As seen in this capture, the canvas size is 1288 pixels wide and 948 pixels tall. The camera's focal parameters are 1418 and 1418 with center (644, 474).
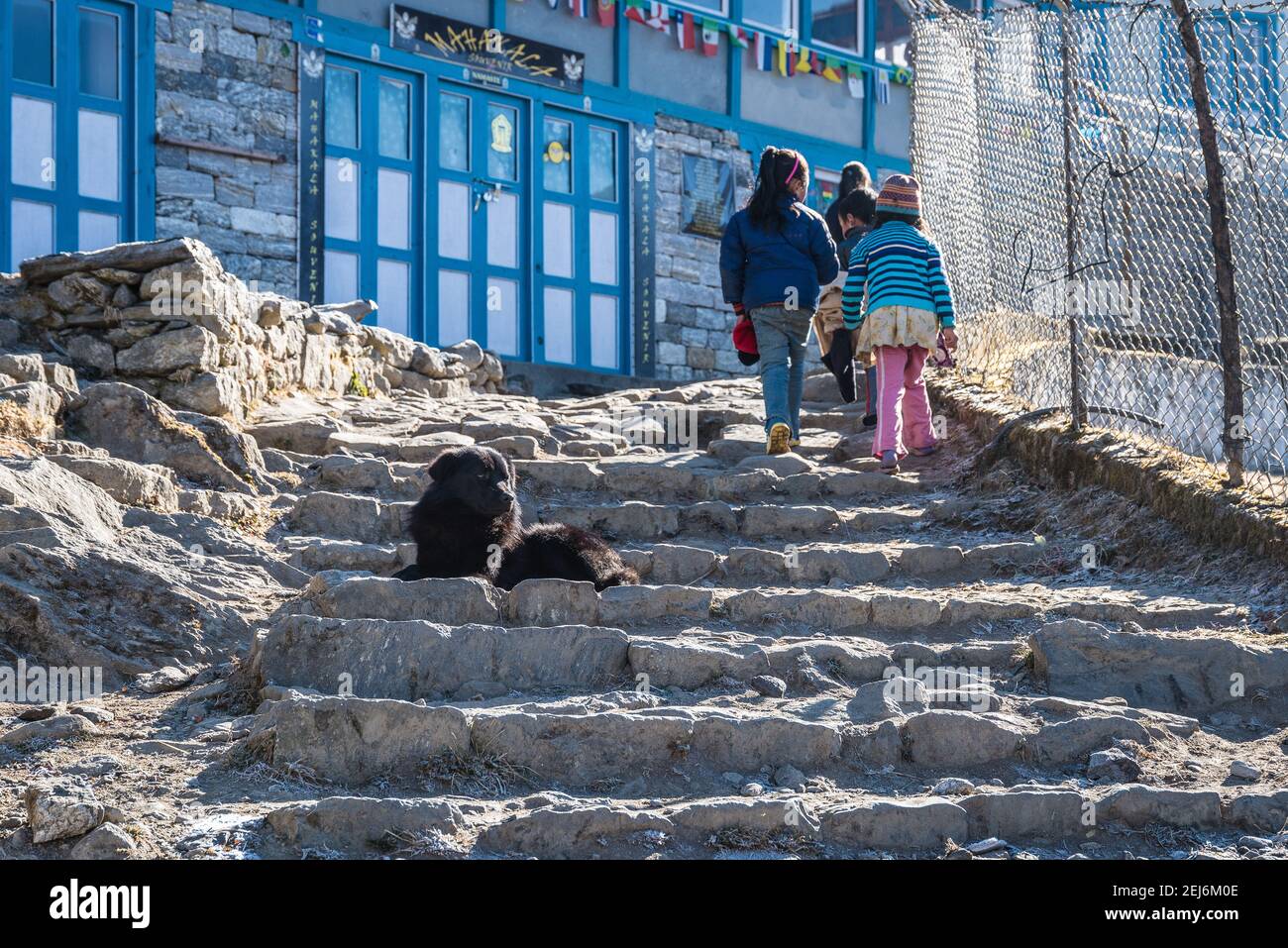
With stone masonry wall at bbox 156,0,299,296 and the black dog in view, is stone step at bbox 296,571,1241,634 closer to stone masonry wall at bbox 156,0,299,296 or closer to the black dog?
the black dog

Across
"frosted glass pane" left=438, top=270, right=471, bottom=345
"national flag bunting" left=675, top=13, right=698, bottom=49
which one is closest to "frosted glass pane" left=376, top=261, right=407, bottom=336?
"frosted glass pane" left=438, top=270, right=471, bottom=345

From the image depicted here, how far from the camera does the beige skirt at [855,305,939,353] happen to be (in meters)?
7.36

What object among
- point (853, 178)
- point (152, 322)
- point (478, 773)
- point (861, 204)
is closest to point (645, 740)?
point (478, 773)

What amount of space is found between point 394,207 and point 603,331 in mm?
2531

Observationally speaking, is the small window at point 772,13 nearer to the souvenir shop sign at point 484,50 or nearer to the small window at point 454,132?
the souvenir shop sign at point 484,50

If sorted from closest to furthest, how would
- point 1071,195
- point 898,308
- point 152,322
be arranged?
point 1071,195 < point 898,308 < point 152,322

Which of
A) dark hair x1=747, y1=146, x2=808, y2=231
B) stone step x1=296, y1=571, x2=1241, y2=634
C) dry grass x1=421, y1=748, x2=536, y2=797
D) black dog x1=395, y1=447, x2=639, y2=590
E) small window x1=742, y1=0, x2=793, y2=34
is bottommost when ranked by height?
dry grass x1=421, y1=748, x2=536, y2=797

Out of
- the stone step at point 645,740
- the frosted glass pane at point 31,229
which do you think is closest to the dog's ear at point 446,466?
the stone step at point 645,740

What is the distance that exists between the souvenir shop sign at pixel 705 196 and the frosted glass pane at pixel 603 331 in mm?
1221

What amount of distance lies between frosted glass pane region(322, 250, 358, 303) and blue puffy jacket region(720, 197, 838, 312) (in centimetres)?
525

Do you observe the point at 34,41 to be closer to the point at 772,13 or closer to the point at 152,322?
the point at 152,322

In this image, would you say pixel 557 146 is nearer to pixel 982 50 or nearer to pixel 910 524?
pixel 982 50

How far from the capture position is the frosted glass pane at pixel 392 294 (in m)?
12.6

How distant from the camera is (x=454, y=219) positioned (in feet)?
43.1
